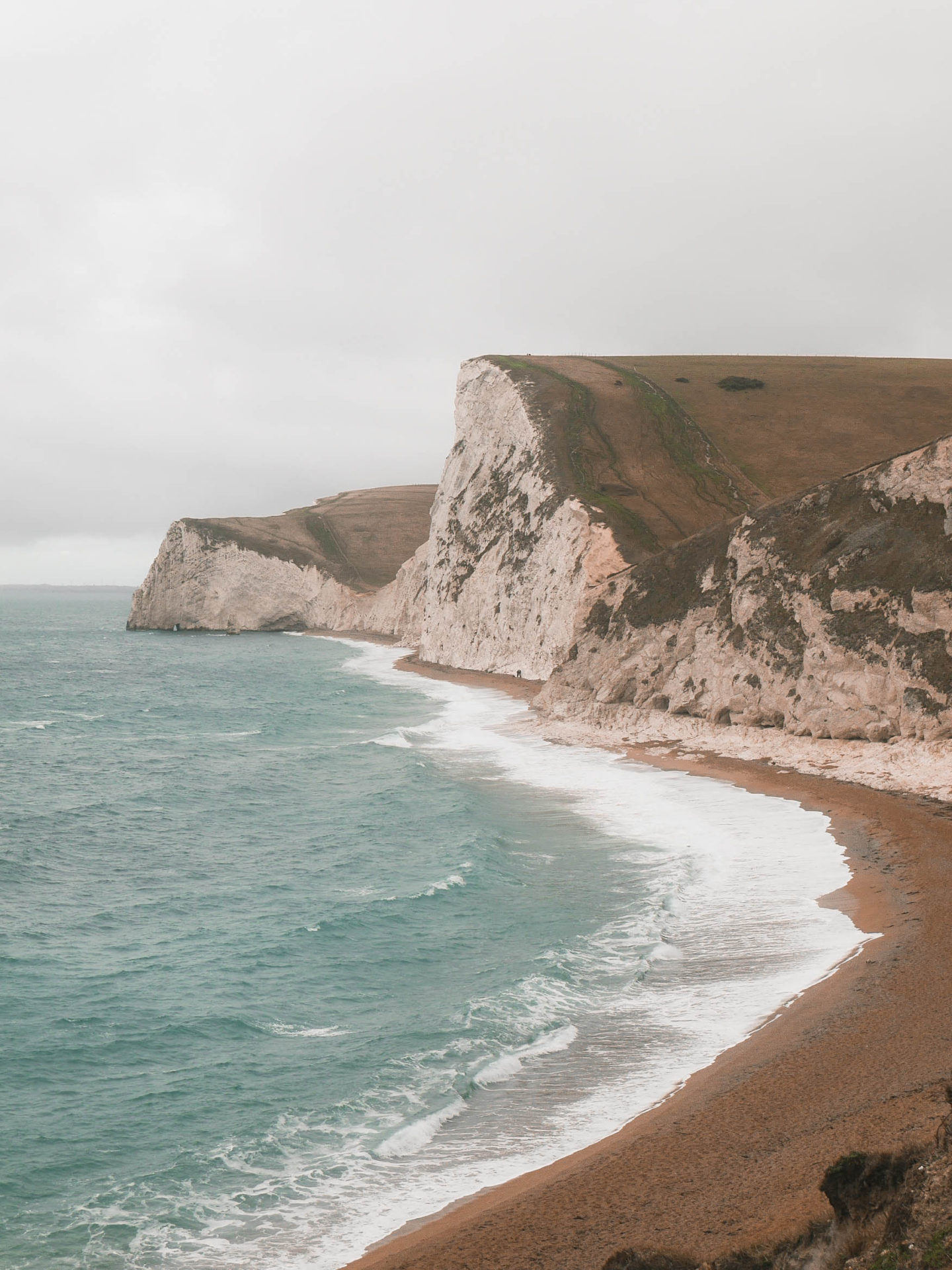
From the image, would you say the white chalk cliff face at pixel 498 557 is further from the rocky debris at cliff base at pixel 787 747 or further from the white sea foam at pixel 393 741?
the white sea foam at pixel 393 741

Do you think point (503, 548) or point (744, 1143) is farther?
point (503, 548)

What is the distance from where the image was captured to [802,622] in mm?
41656

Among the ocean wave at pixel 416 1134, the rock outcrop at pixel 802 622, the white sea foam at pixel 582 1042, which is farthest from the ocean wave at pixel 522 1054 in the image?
the rock outcrop at pixel 802 622

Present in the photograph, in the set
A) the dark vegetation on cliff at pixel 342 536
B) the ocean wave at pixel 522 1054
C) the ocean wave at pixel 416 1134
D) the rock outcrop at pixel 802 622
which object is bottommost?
the ocean wave at pixel 416 1134

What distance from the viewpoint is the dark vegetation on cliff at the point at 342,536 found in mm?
159125

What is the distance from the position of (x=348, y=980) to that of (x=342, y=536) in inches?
6286

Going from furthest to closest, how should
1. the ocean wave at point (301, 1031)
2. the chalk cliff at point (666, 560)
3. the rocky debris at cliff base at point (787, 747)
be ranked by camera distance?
the chalk cliff at point (666, 560)
the rocky debris at cliff base at point (787, 747)
the ocean wave at point (301, 1031)

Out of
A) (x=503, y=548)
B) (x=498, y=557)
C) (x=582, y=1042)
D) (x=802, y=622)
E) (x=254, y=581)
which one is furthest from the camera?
(x=254, y=581)

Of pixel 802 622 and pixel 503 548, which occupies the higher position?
pixel 503 548

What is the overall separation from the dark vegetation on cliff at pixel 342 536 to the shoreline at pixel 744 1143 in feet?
457

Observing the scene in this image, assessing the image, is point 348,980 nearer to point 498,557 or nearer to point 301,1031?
point 301,1031

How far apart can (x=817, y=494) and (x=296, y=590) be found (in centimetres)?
12527

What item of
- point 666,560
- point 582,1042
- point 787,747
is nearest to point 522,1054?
point 582,1042

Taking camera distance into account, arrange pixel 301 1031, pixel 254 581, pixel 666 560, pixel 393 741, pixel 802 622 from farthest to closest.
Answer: pixel 254 581 < pixel 666 560 < pixel 393 741 < pixel 802 622 < pixel 301 1031
